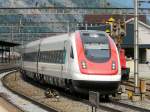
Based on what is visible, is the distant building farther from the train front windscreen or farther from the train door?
the train front windscreen

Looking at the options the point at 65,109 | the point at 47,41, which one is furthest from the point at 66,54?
the point at 47,41

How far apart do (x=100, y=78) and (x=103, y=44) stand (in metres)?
1.78

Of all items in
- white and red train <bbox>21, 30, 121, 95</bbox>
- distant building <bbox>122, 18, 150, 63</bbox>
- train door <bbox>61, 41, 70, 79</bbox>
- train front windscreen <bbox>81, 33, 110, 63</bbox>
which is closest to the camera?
white and red train <bbox>21, 30, 121, 95</bbox>

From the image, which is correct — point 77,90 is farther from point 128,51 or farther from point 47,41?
point 128,51

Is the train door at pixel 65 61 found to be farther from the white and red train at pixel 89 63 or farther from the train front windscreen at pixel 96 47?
the train front windscreen at pixel 96 47

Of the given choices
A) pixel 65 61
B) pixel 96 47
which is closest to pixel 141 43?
pixel 65 61

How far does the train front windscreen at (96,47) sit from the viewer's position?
21.8 meters

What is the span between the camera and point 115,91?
22.0 meters

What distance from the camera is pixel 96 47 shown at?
22203 mm

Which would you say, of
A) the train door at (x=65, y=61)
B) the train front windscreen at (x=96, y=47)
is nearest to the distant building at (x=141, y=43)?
the train door at (x=65, y=61)

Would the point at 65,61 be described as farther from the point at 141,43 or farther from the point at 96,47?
the point at 141,43

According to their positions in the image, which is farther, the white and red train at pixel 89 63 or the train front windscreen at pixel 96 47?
the train front windscreen at pixel 96 47

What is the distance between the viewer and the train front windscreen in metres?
21.8

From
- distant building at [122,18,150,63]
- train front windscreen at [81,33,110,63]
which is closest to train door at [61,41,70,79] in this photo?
train front windscreen at [81,33,110,63]
